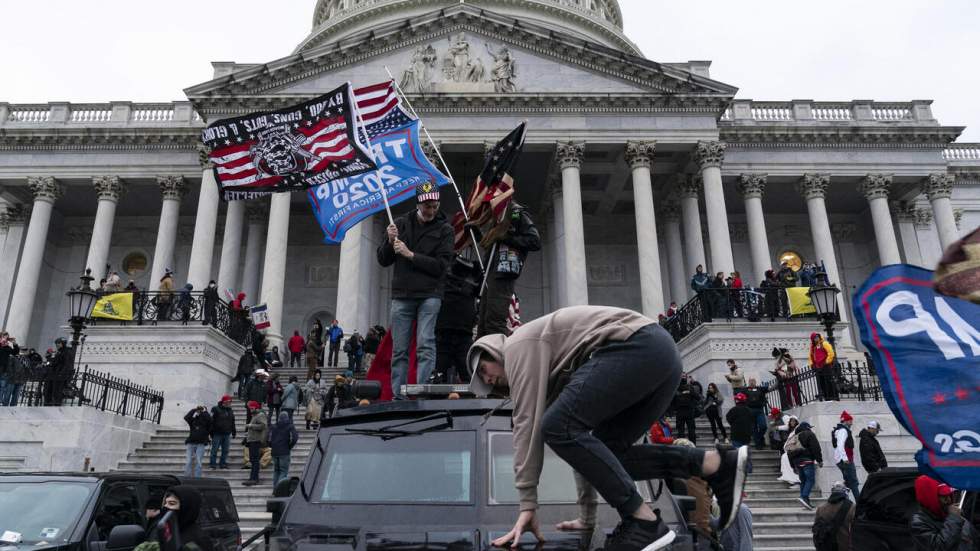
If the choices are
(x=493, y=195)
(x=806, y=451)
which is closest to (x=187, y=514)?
(x=493, y=195)

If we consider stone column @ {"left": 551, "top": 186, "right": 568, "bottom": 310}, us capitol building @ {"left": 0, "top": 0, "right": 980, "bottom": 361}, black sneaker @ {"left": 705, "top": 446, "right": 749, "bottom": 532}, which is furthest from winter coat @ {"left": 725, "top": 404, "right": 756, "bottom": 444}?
stone column @ {"left": 551, "top": 186, "right": 568, "bottom": 310}

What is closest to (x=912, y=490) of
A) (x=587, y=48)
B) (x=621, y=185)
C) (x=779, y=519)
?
(x=779, y=519)

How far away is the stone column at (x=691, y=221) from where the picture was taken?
3173 cm

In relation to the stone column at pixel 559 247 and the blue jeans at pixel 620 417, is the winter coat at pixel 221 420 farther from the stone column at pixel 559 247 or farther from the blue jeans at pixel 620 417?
the stone column at pixel 559 247

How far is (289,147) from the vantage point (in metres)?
12.3

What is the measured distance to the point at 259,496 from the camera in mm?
13828

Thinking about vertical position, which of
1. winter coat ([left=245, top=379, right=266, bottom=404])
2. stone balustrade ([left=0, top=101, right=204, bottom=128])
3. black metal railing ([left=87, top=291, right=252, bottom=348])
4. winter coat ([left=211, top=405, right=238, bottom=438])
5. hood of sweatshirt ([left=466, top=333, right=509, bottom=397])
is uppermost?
stone balustrade ([left=0, top=101, right=204, bottom=128])

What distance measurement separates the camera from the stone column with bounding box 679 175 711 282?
31.7 metres

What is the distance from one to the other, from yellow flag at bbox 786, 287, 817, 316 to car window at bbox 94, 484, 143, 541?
22155 mm

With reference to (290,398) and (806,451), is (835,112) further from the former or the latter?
(290,398)

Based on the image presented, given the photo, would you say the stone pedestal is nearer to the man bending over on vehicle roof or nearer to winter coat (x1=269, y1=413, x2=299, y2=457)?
winter coat (x1=269, y1=413, x2=299, y2=457)

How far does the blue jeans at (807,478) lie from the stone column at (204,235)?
2323cm

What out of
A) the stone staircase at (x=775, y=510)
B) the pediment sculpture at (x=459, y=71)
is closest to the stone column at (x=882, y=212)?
the pediment sculpture at (x=459, y=71)

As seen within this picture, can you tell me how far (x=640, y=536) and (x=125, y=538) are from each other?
380 centimetres
